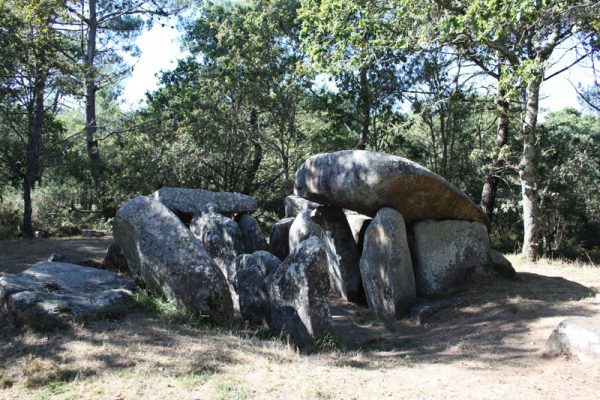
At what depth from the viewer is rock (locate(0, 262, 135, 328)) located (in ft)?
20.0

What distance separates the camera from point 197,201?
1120 centimetres

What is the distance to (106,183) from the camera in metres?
19.2

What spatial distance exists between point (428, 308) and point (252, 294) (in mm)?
2729

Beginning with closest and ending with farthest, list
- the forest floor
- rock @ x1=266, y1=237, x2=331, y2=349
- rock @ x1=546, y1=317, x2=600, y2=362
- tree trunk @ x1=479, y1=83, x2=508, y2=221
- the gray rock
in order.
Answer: the forest floor
rock @ x1=546, y1=317, x2=600, y2=362
rock @ x1=266, y1=237, x2=331, y2=349
the gray rock
tree trunk @ x1=479, y1=83, x2=508, y2=221

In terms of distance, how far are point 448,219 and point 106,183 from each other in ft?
45.0

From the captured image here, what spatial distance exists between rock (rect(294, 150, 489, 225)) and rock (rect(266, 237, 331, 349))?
1920 mm

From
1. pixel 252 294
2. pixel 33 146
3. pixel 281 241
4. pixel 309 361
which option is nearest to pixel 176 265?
pixel 252 294

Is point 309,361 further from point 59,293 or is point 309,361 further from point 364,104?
point 364,104

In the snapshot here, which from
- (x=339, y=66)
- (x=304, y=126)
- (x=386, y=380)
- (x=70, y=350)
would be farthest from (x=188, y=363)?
(x=304, y=126)

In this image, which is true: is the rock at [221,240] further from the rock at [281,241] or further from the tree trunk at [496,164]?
the tree trunk at [496,164]

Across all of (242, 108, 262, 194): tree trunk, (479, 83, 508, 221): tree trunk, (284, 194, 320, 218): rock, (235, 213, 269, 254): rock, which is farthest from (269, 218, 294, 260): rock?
(242, 108, 262, 194): tree trunk

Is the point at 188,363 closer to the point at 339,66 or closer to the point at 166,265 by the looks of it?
the point at 166,265

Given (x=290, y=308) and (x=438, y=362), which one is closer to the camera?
(x=438, y=362)

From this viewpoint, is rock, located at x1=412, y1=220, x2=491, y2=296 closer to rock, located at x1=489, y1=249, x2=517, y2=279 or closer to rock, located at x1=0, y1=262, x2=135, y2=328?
rock, located at x1=489, y1=249, x2=517, y2=279
